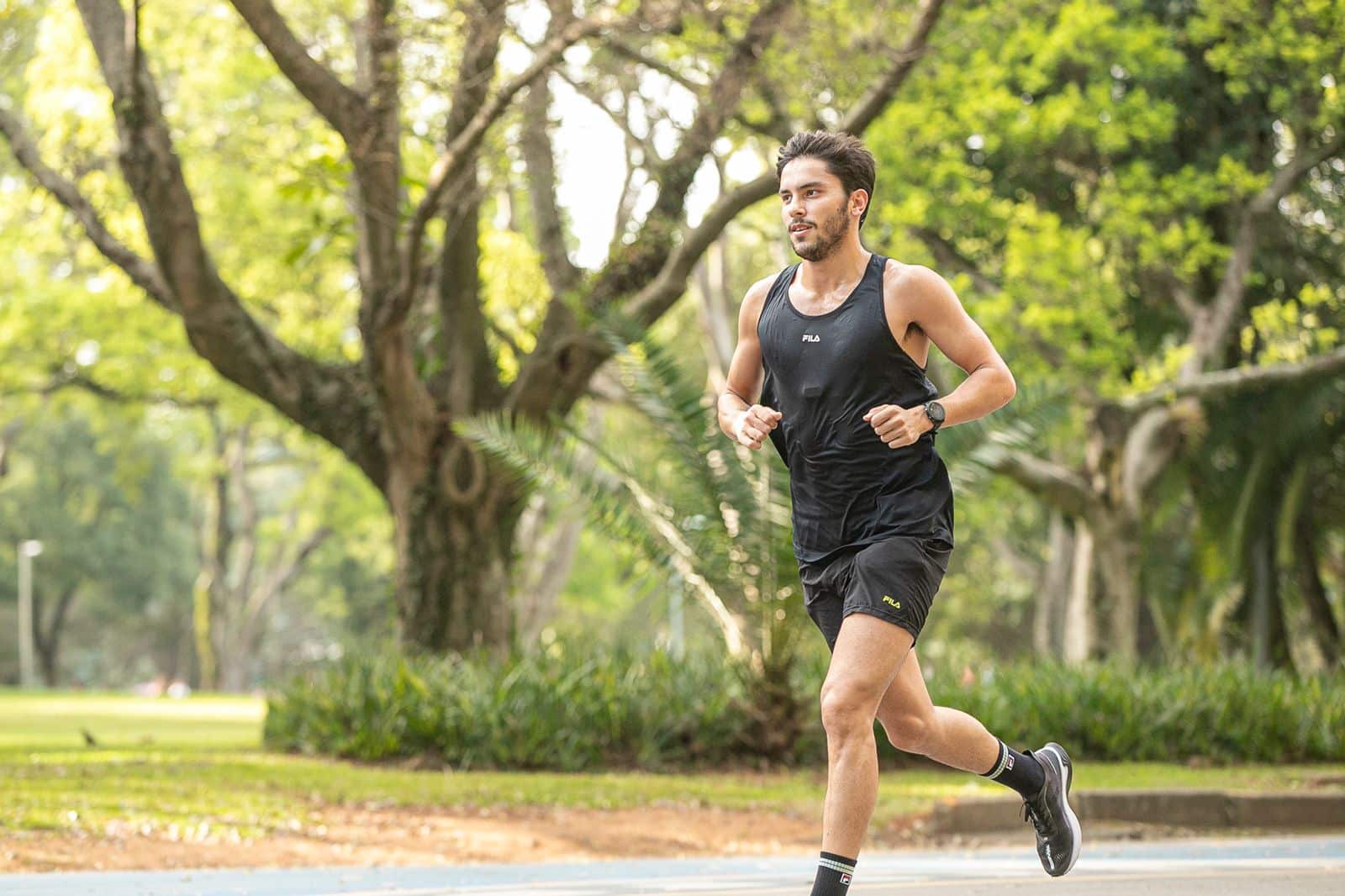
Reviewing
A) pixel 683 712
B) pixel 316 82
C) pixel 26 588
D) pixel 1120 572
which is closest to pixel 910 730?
pixel 683 712

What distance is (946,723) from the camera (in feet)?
16.7

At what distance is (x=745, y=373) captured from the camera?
17.5 feet

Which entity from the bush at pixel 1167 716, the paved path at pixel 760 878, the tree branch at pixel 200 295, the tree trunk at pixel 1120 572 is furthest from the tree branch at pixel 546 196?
the paved path at pixel 760 878

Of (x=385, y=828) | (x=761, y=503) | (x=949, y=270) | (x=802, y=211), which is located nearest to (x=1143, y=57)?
(x=949, y=270)

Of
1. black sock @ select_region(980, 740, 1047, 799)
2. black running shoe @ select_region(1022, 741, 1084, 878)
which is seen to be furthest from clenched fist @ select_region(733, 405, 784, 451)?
black running shoe @ select_region(1022, 741, 1084, 878)

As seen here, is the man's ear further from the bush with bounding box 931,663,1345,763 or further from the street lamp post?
the street lamp post

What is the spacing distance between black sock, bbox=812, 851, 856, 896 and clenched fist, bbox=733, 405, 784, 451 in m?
1.16

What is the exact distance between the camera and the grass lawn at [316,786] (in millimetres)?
8492

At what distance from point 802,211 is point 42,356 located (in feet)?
76.8

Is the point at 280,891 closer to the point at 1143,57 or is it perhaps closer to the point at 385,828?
the point at 385,828

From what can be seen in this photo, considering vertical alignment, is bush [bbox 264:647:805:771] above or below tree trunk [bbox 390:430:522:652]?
below

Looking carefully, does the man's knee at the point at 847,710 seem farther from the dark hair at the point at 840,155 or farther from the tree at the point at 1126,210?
the tree at the point at 1126,210

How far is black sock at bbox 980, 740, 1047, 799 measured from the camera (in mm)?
5301

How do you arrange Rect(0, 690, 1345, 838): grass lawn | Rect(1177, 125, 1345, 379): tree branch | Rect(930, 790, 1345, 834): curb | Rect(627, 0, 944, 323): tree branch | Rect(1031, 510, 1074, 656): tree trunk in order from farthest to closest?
Rect(1031, 510, 1074, 656): tree trunk → Rect(1177, 125, 1345, 379): tree branch → Rect(627, 0, 944, 323): tree branch → Rect(930, 790, 1345, 834): curb → Rect(0, 690, 1345, 838): grass lawn
